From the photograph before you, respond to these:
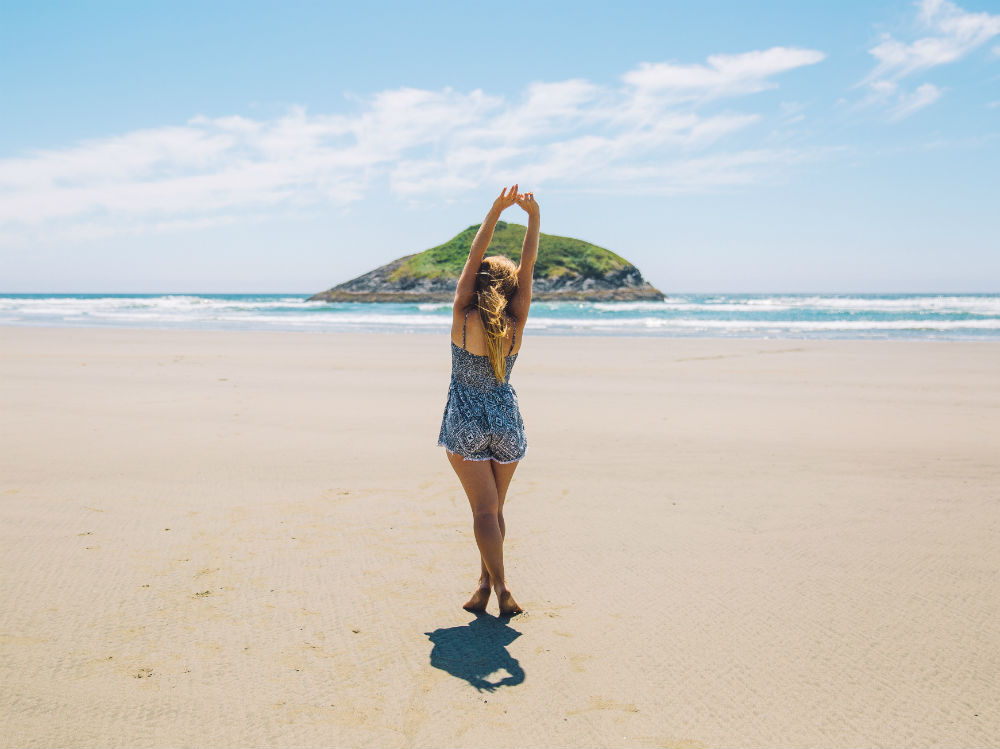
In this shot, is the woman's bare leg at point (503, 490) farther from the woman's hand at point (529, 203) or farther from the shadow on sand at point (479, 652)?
the woman's hand at point (529, 203)

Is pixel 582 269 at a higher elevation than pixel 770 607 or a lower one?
higher

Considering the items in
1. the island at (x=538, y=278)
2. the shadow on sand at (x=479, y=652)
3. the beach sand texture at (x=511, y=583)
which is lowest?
the shadow on sand at (x=479, y=652)

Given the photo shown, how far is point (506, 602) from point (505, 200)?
74.5 inches

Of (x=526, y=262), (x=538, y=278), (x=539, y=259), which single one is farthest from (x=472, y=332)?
(x=539, y=259)

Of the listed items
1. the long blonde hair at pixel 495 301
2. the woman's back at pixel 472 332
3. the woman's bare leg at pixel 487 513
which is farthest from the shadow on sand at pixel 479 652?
the woman's back at pixel 472 332

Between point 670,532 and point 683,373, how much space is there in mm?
8569

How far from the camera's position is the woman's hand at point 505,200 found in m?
3.27

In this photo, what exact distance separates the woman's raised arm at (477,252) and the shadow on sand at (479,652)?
1.46 metres

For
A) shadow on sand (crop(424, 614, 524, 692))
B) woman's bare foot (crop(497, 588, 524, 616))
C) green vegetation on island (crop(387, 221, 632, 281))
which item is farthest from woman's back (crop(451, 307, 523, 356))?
green vegetation on island (crop(387, 221, 632, 281))

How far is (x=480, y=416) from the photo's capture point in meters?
3.17

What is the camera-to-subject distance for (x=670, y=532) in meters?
4.40

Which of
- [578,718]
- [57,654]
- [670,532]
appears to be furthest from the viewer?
[670,532]

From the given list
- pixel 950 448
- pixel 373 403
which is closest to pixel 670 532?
pixel 950 448

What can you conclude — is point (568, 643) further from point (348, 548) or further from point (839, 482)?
point (839, 482)
